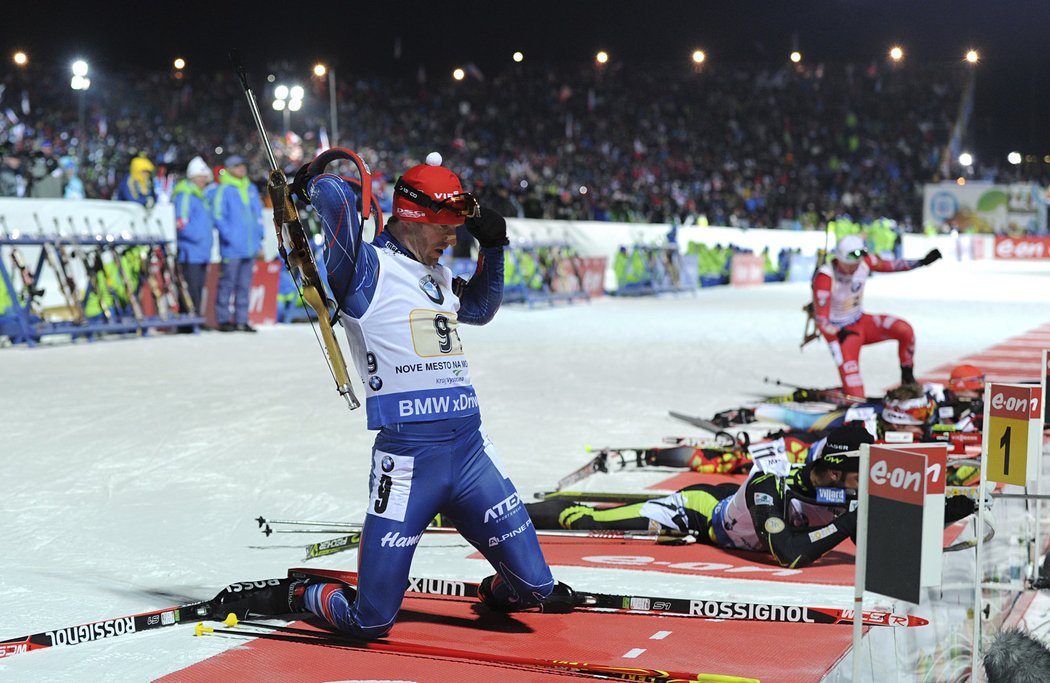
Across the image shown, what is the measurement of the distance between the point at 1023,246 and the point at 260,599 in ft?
157

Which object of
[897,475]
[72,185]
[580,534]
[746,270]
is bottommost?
[580,534]

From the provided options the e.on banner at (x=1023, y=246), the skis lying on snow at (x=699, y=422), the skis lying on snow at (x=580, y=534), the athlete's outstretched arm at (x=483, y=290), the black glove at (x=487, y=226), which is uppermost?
the e.on banner at (x=1023, y=246)

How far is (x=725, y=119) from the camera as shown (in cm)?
5209

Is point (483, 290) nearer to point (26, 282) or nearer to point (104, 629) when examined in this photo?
point (104, 629)

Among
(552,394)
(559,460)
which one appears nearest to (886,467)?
(559,460)

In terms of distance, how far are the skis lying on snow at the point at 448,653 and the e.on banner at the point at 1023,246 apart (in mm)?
47579

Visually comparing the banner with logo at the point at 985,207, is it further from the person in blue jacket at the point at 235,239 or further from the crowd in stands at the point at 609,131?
the person in blue jacket at the point at 235,239

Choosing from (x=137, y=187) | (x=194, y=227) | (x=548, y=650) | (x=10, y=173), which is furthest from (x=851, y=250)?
(x=10, y=173)

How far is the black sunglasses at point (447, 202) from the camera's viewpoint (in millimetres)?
3873

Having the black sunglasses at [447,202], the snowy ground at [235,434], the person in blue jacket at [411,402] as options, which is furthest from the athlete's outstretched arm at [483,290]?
the snowy ground at [235,434]

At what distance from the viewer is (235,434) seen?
8.44 meters

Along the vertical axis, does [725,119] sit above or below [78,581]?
above

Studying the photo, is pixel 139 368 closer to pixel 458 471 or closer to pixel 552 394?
pixel 552 394

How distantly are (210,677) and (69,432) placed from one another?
5.36 metres
